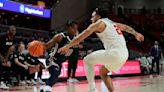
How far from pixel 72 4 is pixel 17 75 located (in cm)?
2020

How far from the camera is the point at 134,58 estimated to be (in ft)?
68.0

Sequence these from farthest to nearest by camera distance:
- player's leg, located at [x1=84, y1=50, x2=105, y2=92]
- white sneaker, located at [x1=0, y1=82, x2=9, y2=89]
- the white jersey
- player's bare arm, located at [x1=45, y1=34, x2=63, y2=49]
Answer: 1. white sneaker, located at [x1=0, y1=82, x2=9, y2=89]
2. player's bare arm, located at [x1=45, y1=34, x2=63, y2=49]
3. player's leg, located at [x1=84, y1=50, x2=105, y2=92]
4. the white jersey

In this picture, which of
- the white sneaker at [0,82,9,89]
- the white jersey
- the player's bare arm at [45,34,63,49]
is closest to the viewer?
the white jersey

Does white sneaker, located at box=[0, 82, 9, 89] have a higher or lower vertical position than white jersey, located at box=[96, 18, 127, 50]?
lower

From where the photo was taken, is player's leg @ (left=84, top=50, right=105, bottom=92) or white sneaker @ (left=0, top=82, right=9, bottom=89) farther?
white sneaker @ (left=0, top=82, right=9, bottom=89)

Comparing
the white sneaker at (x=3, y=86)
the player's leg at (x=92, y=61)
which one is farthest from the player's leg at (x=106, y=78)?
the white sneaker at (x=3, y=86)

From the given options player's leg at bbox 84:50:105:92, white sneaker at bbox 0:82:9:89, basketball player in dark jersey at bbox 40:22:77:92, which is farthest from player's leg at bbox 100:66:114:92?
white sneaker at bbox 0:82:9:89

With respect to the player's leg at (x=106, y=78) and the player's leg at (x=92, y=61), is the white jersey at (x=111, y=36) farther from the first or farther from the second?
the player's leg at (x=106, y=78)

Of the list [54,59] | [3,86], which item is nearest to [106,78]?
[54,59]

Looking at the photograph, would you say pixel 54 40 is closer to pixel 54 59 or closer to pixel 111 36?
pixel 54 59

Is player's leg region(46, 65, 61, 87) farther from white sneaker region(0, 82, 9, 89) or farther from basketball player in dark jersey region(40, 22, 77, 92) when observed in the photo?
white sneaker region(0, 82, 9, 89)

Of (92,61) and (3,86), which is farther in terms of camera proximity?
(3,86)

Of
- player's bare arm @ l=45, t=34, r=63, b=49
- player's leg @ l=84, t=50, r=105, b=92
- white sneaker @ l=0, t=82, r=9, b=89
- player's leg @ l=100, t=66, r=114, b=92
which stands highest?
player's bare arm @ l=45, t=34, r=63, b=49

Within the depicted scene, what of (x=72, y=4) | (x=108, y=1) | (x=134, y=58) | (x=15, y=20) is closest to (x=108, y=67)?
(x=134, y=58)
